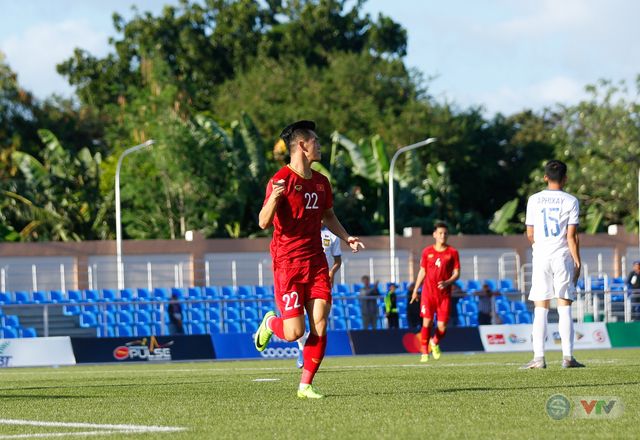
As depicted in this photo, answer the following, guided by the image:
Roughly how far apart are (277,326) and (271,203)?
1.28 meters

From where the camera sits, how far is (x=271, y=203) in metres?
9.23

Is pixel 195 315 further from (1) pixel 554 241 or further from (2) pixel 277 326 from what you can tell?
(2) pixel 277 326

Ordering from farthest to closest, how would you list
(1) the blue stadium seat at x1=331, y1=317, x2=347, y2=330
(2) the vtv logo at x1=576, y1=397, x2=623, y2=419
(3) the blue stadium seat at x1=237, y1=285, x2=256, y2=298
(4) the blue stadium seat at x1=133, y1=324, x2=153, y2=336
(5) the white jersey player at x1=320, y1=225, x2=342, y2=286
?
(3) the blue stadium seat at x1=237, y1=285, x2=256, y2=298, (1) the blue stadium seat at x1=331, y1=317, x2=347, y2=330, (4) the blue stadium seat at x1=133, y1=324, x2=153, y2=336, (5) the white jersey player at x1=320, y1=225, x2=342, y2=286, (2) the vtv logo at x1=576, y1=397, x2=623, y2=419

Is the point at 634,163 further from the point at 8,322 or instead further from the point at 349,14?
the point at 8,322

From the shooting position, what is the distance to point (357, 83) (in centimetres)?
6025

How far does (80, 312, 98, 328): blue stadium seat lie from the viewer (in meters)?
30.3

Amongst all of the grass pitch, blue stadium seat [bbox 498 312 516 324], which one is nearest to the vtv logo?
the grass pitch

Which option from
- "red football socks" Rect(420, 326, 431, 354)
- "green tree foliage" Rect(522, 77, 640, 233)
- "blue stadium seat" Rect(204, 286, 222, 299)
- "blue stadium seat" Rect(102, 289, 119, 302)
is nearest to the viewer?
"red football socks" Rect(420, 326, 431, 354)

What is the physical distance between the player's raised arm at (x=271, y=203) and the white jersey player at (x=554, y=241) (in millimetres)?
4564

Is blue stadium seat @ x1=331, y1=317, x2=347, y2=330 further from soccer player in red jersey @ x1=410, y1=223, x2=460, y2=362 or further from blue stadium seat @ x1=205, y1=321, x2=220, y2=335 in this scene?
soccer player in red jersey @ x1=410, y1=223, x2=460, y2=362

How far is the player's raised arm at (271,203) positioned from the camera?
9.20 meters

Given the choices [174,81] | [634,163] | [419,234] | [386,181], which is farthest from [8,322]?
[634,163]

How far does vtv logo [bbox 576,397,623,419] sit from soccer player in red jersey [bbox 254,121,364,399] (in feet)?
6.82

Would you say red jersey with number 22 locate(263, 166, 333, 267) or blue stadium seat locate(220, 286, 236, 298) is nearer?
red jersey with number 22 locate(263, 166, 333, 267)
